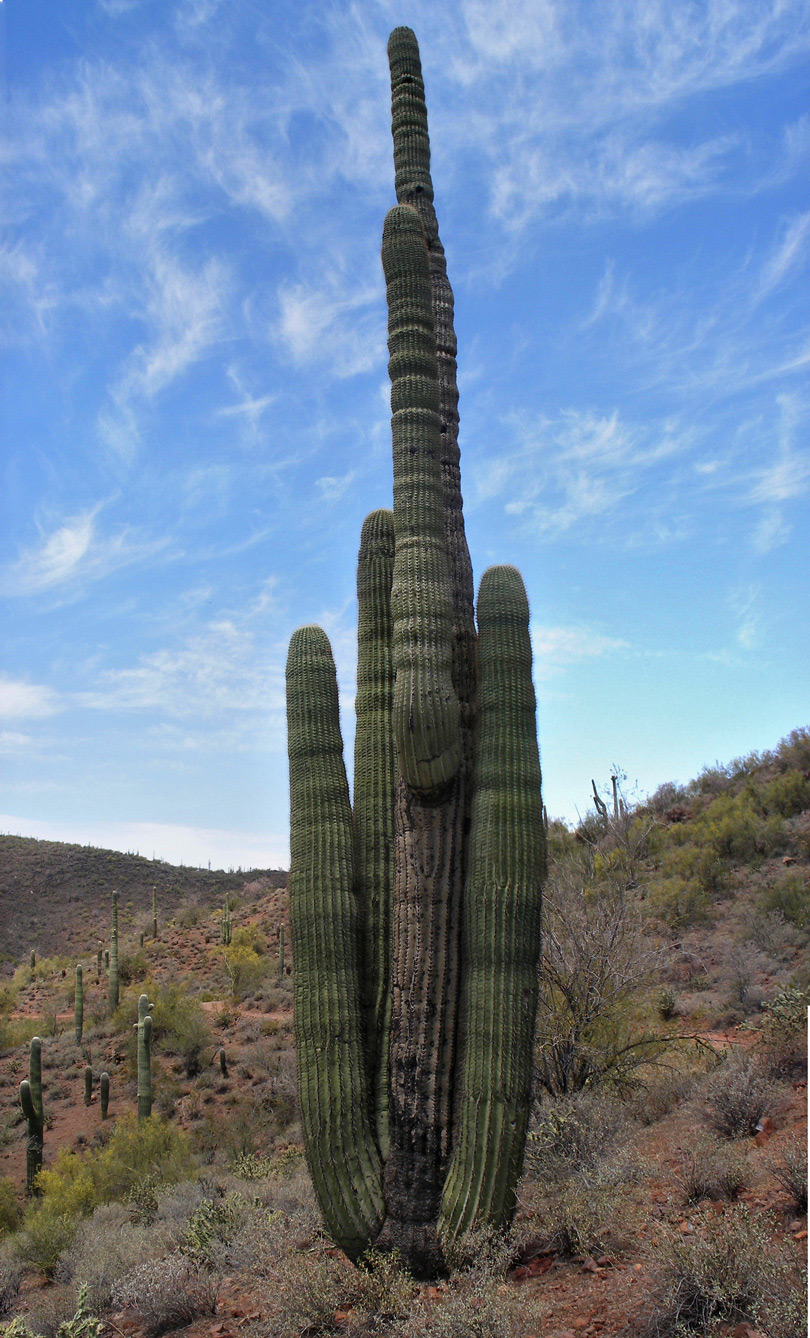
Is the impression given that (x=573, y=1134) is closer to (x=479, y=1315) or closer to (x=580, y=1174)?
(x=580, y=1174)

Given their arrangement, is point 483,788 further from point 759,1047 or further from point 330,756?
point 759,1047

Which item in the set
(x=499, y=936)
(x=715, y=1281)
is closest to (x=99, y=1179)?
(x=499, y=936)

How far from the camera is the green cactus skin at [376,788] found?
256 inches

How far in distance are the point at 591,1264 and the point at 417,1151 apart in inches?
53.4

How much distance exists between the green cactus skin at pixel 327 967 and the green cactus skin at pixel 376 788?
0.48 feet

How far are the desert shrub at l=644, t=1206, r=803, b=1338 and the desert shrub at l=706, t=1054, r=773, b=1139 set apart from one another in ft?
11.1

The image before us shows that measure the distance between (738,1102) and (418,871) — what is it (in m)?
4.39

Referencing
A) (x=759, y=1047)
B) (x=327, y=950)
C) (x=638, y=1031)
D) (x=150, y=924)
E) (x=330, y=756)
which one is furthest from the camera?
(x=150, y=924)

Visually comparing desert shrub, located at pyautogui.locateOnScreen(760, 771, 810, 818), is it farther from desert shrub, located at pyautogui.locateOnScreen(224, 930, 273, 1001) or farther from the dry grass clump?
the dry grass clump

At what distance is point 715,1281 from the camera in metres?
4.82

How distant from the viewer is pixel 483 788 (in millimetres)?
6508

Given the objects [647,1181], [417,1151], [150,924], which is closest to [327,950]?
[417,1151]

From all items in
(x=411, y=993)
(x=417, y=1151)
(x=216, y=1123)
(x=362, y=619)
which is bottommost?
(x=216, y=1123)

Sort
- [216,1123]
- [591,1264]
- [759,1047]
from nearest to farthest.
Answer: [591,1264]
[759,1047]
[216,1123]
